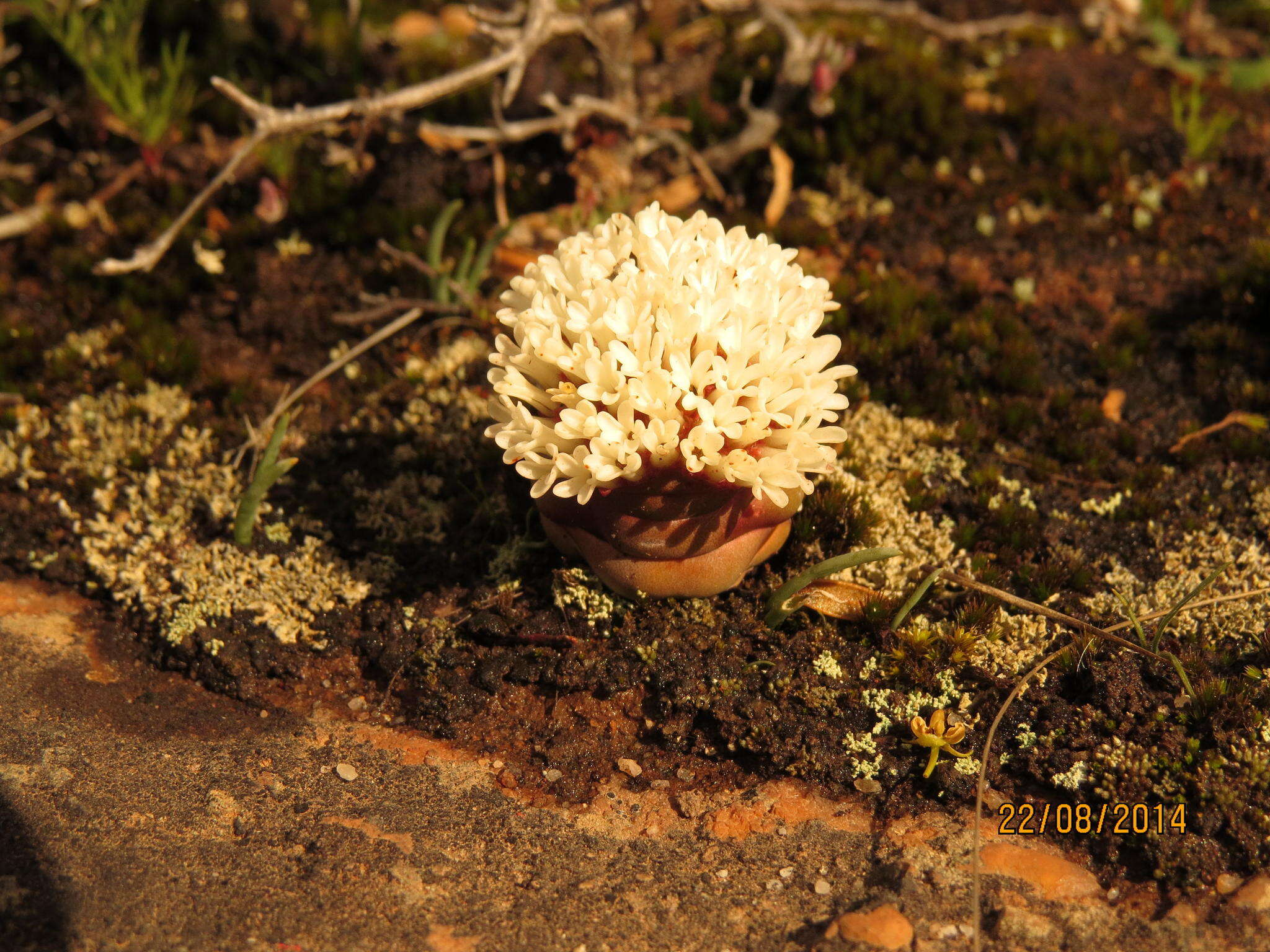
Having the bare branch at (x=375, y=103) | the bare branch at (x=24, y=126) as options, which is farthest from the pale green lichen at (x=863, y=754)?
the bare branch at (x=24, y=126)

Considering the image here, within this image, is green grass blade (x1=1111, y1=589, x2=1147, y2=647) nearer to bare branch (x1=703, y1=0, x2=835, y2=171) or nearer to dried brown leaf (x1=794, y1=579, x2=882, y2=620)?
dried brown leaf (x1=794, y1=579, x2=882, y2=620)

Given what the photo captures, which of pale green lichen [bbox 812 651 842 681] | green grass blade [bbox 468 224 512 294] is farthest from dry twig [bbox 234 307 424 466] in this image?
pale green lichen [bbox 812 651 842 681]

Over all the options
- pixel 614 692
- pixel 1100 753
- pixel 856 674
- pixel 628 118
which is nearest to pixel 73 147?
pixel 628 118

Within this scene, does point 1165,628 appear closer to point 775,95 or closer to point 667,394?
point 667,394

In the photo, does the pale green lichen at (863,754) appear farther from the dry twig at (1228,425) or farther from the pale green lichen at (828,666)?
the dry twig at (1228,425)

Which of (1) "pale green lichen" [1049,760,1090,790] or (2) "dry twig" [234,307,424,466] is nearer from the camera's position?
(1) "pale green lichen" [1049,760,1090,790]

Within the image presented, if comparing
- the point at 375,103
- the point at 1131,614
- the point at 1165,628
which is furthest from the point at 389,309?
the point at 1165,628

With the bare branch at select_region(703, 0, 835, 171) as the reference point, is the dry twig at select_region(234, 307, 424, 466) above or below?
below
